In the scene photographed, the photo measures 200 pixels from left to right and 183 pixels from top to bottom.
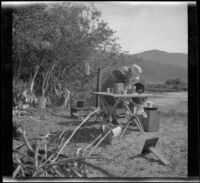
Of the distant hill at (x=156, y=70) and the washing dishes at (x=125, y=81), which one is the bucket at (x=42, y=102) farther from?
the distant hill at (x=156, y=70)

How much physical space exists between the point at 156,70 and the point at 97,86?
1.65 meters

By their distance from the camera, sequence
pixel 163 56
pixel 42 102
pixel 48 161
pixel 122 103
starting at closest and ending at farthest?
pixel 48 161 < pixel 163 56 < pixel 42 102 < pixel 122 103

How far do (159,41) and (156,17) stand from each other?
452 mm

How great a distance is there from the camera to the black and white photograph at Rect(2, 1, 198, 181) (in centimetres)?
425

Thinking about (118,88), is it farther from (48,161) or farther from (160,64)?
(48,161)

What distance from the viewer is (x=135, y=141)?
214 inches

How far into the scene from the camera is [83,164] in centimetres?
425

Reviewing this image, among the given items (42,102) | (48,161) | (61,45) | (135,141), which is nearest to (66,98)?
(42,102)

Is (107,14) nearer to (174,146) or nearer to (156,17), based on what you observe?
(156,17)

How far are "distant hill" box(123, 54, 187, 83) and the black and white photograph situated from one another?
2 centimetres

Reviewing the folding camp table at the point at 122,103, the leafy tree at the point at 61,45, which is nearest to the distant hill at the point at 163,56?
the leafy tree at the point at 61,45

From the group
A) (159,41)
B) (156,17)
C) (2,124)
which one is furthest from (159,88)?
(2,124)

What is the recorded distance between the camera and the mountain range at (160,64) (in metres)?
4.54

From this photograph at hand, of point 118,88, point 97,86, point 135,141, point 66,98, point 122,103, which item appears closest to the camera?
point 135,141
